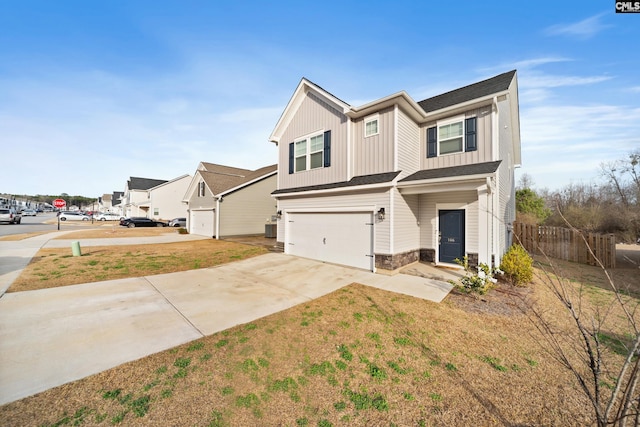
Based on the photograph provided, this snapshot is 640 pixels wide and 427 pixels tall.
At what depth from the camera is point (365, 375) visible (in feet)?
11.2

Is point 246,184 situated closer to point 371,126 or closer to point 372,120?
point 371,126

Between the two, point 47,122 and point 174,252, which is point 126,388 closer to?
point 174,252

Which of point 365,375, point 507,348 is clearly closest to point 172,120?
point 365,375

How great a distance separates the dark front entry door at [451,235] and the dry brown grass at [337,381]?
419 cm

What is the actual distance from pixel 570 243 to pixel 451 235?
8094mm

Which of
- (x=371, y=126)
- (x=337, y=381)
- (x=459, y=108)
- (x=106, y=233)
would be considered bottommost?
(x=337, y=381)

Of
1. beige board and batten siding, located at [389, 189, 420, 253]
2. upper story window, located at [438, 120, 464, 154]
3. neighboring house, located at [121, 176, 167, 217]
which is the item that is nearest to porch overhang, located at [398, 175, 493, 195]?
beige board and batten siding, located at [389, 189, 420, 253]

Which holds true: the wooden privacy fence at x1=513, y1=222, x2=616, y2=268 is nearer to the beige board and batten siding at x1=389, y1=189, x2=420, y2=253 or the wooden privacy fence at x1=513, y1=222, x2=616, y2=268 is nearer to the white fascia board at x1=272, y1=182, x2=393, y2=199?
the beige board and batten siding at x1=389, y1=189, x2=420, y2=253

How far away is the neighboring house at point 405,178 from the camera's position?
836 cm

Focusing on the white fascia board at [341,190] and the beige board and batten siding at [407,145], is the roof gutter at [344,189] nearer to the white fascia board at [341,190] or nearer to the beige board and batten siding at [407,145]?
the white fascia board at [341,190]

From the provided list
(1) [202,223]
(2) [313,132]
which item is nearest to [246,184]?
(1) [202,223]

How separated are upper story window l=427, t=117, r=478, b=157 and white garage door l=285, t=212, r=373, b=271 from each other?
404cm

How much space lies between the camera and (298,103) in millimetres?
11961

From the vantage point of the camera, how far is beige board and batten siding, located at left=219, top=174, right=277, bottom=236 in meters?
19.3
